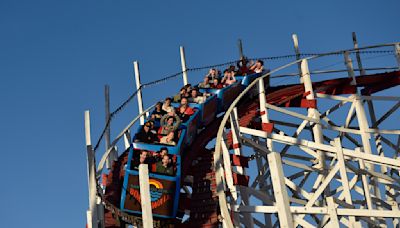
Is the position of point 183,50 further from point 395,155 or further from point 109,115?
point 395,155

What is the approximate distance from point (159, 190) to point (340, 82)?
5358 millimetres

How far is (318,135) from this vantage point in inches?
518

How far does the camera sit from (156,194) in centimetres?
1130

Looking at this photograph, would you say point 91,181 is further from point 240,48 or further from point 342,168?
point 240,48

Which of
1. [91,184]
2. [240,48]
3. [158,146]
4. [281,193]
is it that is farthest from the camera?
[240,48]

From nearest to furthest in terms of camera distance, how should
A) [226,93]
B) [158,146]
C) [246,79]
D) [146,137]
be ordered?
[158,146] → [146,137] → [226,93] → [246,79]

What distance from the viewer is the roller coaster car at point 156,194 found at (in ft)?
37.0

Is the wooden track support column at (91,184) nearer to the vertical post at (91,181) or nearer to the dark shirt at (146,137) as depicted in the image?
the vertical post at (91,181)

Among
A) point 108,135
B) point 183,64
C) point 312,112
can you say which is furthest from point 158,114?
point 183,64

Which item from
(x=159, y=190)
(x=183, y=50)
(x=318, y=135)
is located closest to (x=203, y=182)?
(x=159, y=190)

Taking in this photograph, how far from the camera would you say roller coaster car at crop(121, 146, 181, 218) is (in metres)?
11.3

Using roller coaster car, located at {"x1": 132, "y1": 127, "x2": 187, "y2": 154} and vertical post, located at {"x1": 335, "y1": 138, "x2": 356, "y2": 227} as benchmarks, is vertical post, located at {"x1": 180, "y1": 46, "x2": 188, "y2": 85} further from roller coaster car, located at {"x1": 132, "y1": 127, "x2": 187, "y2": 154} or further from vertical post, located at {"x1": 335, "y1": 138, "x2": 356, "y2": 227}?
vertical post, located at {"x1": 335, "y1": 138, "x2": 356, "y2": 227}

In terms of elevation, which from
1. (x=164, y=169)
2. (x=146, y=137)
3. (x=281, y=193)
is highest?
(x=146, y=137)

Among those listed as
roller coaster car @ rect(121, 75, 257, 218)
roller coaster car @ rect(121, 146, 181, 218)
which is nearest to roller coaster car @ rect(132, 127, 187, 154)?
roller coaster car @ rect(121, 75, 257, 218)
